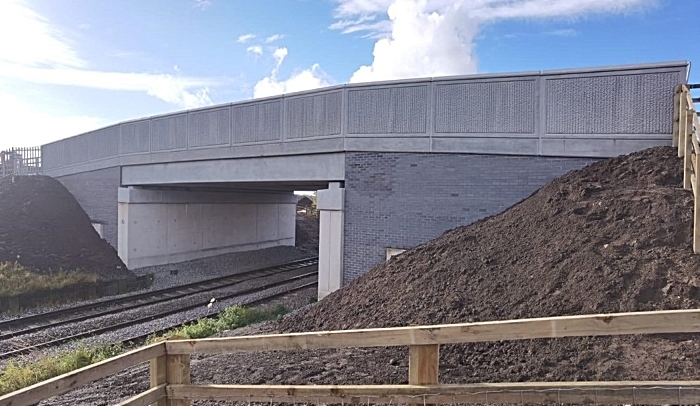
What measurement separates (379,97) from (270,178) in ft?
16.1

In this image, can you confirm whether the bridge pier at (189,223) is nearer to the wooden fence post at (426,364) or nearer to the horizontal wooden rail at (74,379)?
the horizontal wooden rail at (74,379)

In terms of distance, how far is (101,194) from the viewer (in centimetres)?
2302

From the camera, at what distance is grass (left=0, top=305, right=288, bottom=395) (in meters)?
8.01

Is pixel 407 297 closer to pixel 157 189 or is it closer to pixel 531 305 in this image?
pixel 531 305

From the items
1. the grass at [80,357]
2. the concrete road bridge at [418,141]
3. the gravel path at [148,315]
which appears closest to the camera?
the grass at [80,357]

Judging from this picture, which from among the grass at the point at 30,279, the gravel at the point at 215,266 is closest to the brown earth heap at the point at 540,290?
the grass at the point at 30,279

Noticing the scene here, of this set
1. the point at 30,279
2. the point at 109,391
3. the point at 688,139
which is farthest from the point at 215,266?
the point at 688,139

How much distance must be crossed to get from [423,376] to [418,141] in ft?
30.7

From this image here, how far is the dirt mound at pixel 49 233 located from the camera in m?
19.2

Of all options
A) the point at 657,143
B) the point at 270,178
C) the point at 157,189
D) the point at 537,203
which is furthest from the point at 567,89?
the point at 157,189

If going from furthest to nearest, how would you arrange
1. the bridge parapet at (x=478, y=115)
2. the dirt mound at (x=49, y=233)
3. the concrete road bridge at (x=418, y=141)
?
the dirt mound at (x=49, y=233), the concrete road bridge at (x=418, y=141), the bridge parapet at (x=478, y=115)

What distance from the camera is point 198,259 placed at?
23422 mm

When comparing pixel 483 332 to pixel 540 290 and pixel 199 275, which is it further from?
pixel 199 275

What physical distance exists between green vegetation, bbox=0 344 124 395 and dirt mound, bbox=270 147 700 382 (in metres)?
3.85
